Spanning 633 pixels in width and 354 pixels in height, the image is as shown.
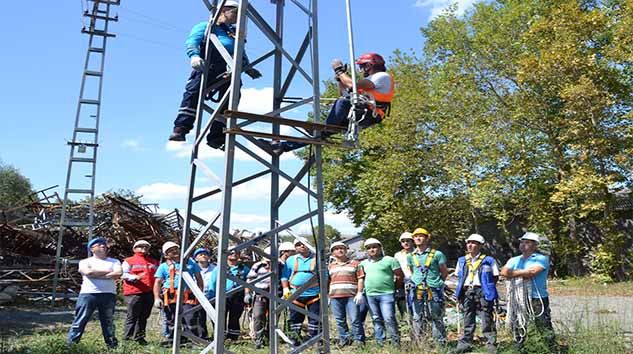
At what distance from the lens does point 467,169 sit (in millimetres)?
23484

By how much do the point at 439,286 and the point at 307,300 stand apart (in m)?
1.91

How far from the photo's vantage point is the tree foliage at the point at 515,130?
20375mm

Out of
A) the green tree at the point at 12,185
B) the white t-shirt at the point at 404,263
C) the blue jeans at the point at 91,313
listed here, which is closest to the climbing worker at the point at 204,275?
the blue jeans at the point at 91,313

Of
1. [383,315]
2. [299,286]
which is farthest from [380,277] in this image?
[299,286]

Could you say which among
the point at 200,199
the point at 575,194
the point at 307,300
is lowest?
the point at 307,300

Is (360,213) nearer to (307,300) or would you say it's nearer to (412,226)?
(412,226)

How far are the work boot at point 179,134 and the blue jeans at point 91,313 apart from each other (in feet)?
10.2

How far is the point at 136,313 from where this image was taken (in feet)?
28.1

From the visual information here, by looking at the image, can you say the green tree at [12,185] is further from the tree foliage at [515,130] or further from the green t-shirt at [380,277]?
the green t-shirt at [380,277]

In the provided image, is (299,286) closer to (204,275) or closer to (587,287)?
(204,275)

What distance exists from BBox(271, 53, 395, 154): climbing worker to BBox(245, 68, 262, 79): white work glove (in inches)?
28.8

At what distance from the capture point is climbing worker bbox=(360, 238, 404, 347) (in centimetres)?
823

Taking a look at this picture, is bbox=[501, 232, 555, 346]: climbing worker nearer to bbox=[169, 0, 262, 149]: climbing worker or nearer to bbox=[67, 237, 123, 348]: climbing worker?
bbox=[169, 0, 262, 149]: climbing worker

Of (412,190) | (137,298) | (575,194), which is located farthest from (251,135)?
(412,190)
